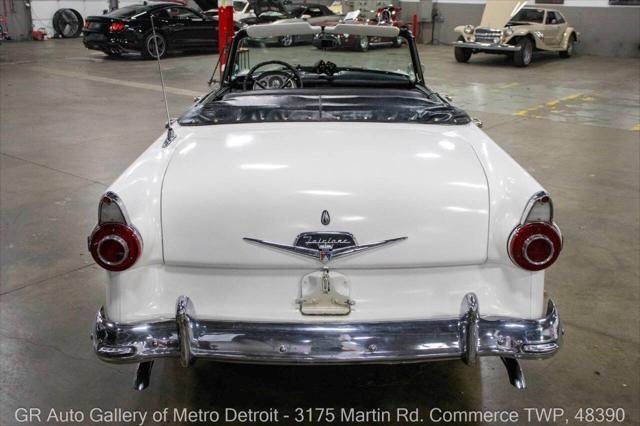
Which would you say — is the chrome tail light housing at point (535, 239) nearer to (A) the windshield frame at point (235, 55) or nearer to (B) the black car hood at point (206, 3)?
(A) the windshield frame at point (235, 55)

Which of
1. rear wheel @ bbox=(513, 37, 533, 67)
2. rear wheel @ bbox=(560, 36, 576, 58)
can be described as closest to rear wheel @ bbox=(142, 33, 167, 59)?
rear wheel @ bbox=(513, 37, 533, 67)

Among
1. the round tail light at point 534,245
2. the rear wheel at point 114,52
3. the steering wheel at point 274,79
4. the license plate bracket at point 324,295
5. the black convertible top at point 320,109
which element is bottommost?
the license plate bracket at point 324,295

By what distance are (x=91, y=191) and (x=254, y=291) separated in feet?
11.4

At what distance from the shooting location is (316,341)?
199 centimetres

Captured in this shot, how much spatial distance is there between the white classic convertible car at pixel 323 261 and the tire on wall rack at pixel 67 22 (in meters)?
19.8

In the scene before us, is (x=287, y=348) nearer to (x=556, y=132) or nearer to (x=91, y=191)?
(x=91, y=191)

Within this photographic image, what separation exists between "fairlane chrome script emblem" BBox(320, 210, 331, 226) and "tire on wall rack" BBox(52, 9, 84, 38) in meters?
20.2

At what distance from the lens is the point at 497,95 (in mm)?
10305

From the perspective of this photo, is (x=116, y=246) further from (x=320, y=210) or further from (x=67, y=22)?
(x=67, y=22)

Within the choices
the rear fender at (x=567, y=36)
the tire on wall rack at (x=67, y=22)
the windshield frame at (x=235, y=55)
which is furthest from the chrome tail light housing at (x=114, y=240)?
the tire on wall rack at (x=67, y=22)

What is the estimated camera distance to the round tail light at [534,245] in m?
2.03

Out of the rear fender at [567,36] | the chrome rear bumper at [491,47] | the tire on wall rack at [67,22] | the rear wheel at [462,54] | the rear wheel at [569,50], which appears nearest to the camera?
the chrome rear bumper at [491,47]

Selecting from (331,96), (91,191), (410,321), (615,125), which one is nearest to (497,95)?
(615,125)

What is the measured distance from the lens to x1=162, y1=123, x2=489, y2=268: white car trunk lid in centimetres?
200
